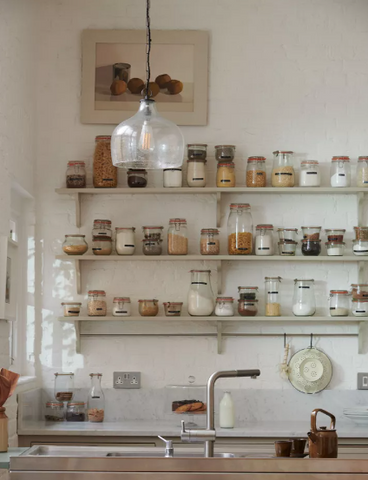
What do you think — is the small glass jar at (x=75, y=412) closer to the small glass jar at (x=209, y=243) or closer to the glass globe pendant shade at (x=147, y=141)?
the small glass jar at (x=209, y=243)

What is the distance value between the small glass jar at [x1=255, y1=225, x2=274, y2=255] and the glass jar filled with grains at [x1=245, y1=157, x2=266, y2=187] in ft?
0.88

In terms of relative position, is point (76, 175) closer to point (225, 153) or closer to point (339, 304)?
point (225, 153)

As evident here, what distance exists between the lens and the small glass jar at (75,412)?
13.8 ft

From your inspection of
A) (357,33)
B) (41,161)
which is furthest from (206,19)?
(41,161)

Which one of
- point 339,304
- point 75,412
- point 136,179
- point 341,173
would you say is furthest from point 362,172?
point 75,412

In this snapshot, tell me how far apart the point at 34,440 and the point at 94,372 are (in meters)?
0.62

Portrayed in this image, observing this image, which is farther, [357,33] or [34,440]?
[357,33]

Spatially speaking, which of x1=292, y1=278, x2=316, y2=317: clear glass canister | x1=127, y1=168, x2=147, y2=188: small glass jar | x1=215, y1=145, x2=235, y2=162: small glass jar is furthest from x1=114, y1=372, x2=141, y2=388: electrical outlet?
x1=215, y1=145, x2=235, y2=162: small glass jar

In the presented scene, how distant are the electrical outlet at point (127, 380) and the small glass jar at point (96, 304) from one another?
406 millimetres

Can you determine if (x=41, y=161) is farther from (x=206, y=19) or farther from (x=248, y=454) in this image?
(x=248, y=454)

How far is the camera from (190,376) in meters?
4.37

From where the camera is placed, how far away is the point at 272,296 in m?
4.32

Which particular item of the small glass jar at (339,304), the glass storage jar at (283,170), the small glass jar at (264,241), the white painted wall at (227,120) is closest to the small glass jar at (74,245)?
the white painted wall at (227,120)

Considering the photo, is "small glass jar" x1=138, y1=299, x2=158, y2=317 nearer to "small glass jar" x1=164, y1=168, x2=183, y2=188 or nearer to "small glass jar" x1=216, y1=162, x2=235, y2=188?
"small glass jar" x1=164, y1=168, x2=183, y2=188
